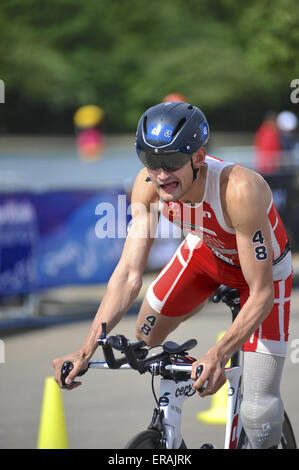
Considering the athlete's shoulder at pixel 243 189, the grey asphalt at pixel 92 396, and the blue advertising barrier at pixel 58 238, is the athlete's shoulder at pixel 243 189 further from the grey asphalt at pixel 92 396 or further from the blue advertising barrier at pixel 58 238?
the blue advertising barrier at pixel 58 238

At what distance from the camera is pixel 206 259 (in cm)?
475

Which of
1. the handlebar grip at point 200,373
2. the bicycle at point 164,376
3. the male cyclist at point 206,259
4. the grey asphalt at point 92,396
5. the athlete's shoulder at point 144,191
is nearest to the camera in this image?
the handlebar grip at point 200,373

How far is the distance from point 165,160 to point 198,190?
40 centimetres

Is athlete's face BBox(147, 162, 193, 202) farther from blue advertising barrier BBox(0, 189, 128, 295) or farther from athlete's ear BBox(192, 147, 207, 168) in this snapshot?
blue advertising barrier BBox(0, 189, 128, 295)

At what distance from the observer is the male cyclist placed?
12.7 feet

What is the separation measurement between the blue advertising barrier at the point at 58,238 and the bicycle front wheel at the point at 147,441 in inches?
240

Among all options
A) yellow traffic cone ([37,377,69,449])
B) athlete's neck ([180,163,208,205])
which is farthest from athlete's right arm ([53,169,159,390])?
yellow traffic cone ([37,377,69,449])

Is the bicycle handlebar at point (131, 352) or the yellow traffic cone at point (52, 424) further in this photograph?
the yellow traffic cone at point (52, 424)

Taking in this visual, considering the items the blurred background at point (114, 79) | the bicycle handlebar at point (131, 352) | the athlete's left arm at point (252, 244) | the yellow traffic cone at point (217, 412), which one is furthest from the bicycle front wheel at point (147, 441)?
the blurred background at point (114, 79)

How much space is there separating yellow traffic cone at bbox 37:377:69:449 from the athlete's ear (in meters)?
1.81

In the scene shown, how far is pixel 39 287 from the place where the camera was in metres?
10.2

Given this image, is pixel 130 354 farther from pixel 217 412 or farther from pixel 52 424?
pixel 217 412

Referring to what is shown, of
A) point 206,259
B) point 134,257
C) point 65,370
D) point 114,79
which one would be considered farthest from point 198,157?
point 114,79

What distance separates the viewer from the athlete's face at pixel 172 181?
391 centimetres
